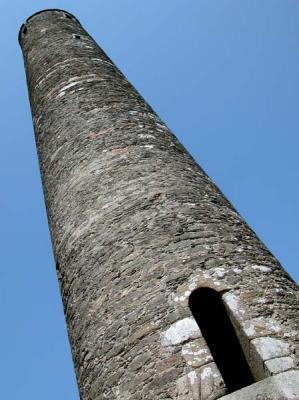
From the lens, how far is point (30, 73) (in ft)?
25.4

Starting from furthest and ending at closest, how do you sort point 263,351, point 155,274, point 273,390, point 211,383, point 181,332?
point 155,274 → point 181,332 → point 263,351 → point 211,383 → point 273,390

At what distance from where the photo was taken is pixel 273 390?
8.85 feet

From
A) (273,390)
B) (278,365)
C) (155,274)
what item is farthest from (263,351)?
(155,274)

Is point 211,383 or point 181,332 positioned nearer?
point 211,383

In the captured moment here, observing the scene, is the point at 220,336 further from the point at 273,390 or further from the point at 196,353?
the point at 273,390

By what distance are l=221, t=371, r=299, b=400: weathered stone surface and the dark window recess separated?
39 centimetres

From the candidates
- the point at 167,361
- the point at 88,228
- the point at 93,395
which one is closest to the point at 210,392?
the point at 167,361

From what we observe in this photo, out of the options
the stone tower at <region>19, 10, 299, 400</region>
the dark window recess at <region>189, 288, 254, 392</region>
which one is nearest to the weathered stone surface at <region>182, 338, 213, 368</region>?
the stone tower at <region>19, 10, 299, 400</region>

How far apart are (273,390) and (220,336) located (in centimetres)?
73

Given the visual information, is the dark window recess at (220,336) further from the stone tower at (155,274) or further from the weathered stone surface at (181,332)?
the weathered stone surface at (181,332)

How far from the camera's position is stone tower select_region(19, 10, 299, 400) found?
3037 millimetres

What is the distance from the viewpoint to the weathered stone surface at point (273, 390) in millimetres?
2666

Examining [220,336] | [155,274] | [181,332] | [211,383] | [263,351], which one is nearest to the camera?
[211,383]

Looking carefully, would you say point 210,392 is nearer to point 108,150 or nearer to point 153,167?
point 153,167
